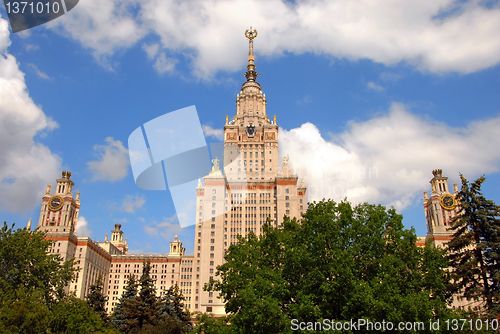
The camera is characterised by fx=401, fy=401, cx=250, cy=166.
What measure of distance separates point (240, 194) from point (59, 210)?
2305 inches

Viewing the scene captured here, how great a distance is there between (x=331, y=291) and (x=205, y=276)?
3519 inches

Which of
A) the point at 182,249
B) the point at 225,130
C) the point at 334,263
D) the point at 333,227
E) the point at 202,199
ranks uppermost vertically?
the point at 225,130

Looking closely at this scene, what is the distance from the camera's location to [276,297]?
32.4 metres

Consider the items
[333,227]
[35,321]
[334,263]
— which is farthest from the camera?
[35,321]

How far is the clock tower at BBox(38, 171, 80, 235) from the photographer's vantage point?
416 ft

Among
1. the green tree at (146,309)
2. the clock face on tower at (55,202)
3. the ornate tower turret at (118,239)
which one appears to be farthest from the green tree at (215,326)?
the ornate tower turret at (118,239)

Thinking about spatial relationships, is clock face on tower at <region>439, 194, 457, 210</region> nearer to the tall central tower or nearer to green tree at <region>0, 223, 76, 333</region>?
the tall central tower

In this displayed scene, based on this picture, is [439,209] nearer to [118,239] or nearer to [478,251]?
[478,251]

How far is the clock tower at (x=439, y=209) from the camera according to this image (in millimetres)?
114625

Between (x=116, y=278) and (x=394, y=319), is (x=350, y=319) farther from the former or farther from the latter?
(x=116, y=278)

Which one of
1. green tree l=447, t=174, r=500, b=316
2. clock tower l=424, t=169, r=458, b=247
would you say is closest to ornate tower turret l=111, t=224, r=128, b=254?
clock tower l=424, t=169, r=458, b=247

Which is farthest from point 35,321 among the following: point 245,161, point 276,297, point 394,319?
point 245,161

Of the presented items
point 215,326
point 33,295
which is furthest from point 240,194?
point 215,326

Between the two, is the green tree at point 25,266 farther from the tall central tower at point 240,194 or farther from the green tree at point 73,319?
the tall central tower at point 240,194
